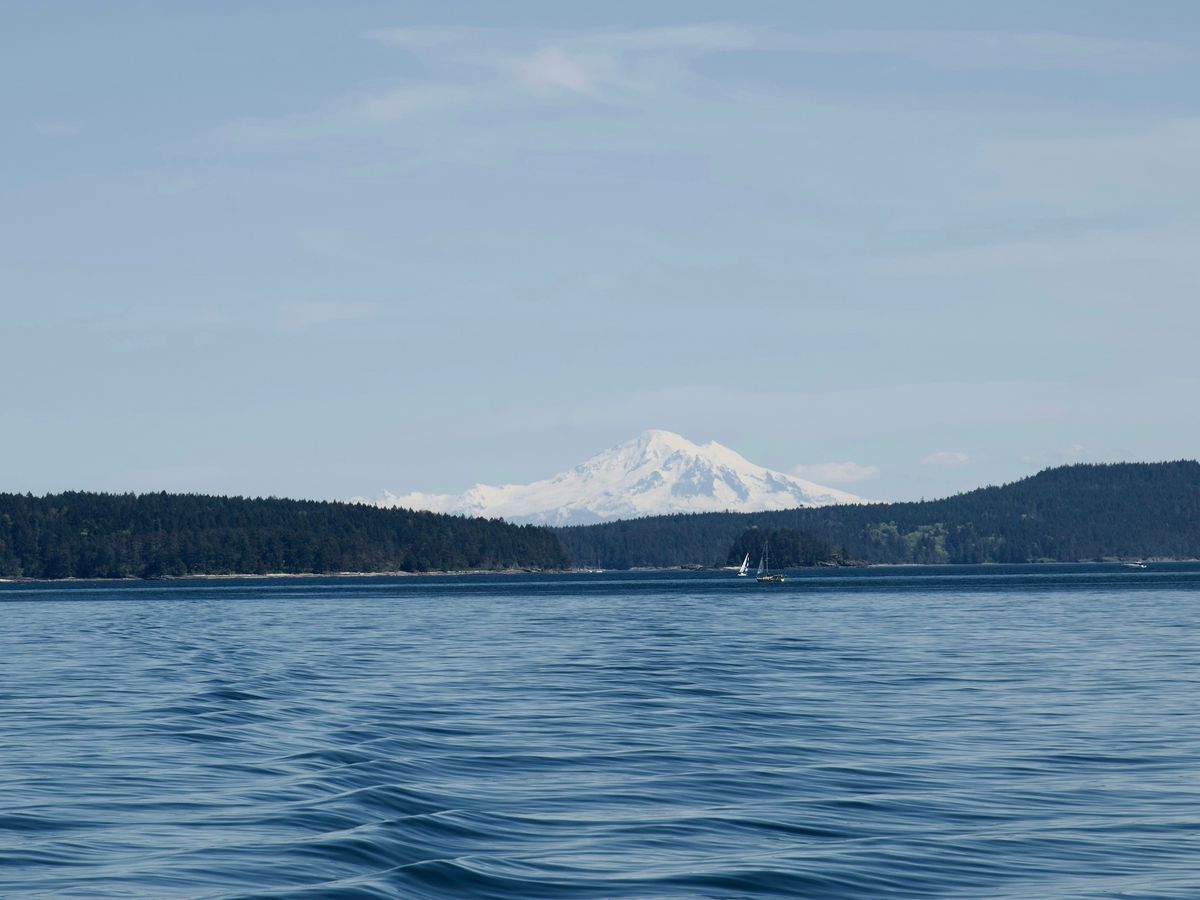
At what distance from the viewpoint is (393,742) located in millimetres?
33156

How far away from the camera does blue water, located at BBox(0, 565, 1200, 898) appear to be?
19.7 m

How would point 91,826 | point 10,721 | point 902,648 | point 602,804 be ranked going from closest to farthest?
1. point 91,826
2. point 602,804
3. point 10,721
4. point 902,648

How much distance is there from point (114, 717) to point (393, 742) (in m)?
10.0

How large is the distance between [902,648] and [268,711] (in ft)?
109

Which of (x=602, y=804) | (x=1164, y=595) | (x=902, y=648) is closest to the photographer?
(x=602, y=804)

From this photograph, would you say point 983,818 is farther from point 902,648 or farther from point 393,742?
point 902,648

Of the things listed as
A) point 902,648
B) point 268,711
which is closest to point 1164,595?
point 902,648

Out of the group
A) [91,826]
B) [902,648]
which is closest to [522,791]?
[91,826]

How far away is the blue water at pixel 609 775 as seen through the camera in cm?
1972

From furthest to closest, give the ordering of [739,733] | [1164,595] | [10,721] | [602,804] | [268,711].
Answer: [1164,595]
[268,711]
[10,721]
[739,733]
[602,804]

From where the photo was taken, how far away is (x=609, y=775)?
93.2 feet

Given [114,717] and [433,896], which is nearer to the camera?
[433,896]

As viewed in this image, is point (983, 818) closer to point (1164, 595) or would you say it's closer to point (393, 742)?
point (393, 742)

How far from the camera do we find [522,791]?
2639 cm
